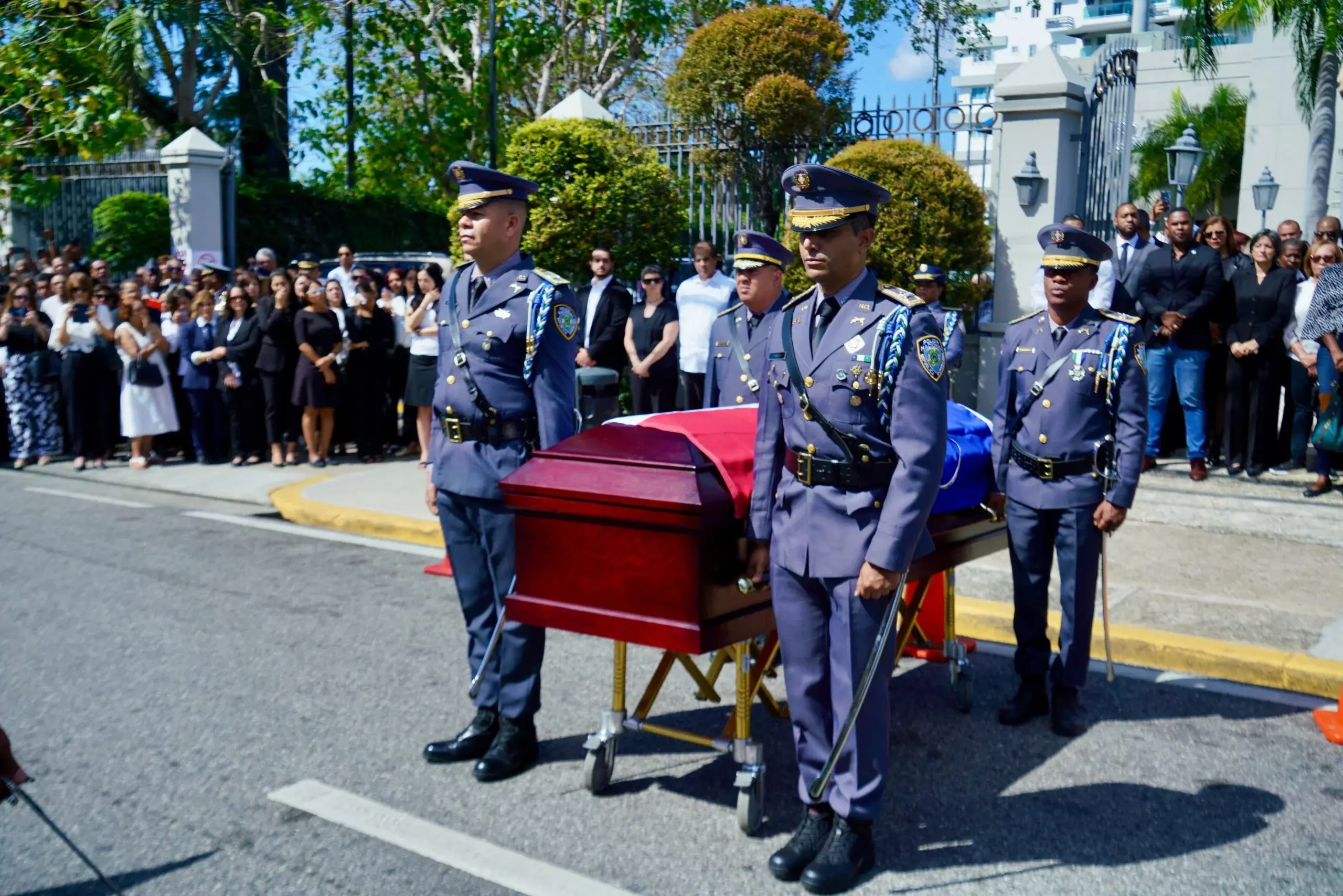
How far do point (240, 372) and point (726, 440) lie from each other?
893 centimetres

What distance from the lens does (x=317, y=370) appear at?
12.1m

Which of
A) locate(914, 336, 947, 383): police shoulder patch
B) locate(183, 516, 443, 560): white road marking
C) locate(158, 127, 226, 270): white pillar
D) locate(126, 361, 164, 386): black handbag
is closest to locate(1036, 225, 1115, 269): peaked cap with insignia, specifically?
locate(914, 336, 947, 383): police shoulder patch

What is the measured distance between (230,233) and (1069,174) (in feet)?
37.2

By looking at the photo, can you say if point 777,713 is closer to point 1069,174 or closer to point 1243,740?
point 1243,740

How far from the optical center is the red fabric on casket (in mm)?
4340

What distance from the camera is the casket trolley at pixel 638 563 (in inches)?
163

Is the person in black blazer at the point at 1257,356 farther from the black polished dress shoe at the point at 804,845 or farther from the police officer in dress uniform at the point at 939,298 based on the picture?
the black polished dress shoe at the point at 804,845

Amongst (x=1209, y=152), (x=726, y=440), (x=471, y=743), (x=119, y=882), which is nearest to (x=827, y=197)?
(x=726, y=440)

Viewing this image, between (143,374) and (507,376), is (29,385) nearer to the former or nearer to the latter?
(143,374)

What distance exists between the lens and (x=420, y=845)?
Result: 423cm

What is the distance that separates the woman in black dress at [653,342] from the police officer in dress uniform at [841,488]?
771cm

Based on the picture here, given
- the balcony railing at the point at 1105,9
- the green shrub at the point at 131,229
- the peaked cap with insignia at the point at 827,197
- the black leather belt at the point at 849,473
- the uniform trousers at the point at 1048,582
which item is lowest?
the uniform trousers at the point at 1048,582

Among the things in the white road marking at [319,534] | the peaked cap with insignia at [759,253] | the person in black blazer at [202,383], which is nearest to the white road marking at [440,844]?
the peaked cap with insignia at [759,253]

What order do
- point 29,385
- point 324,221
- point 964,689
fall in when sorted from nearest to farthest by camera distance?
point 964,689 < point 29,385 < point 324,221
